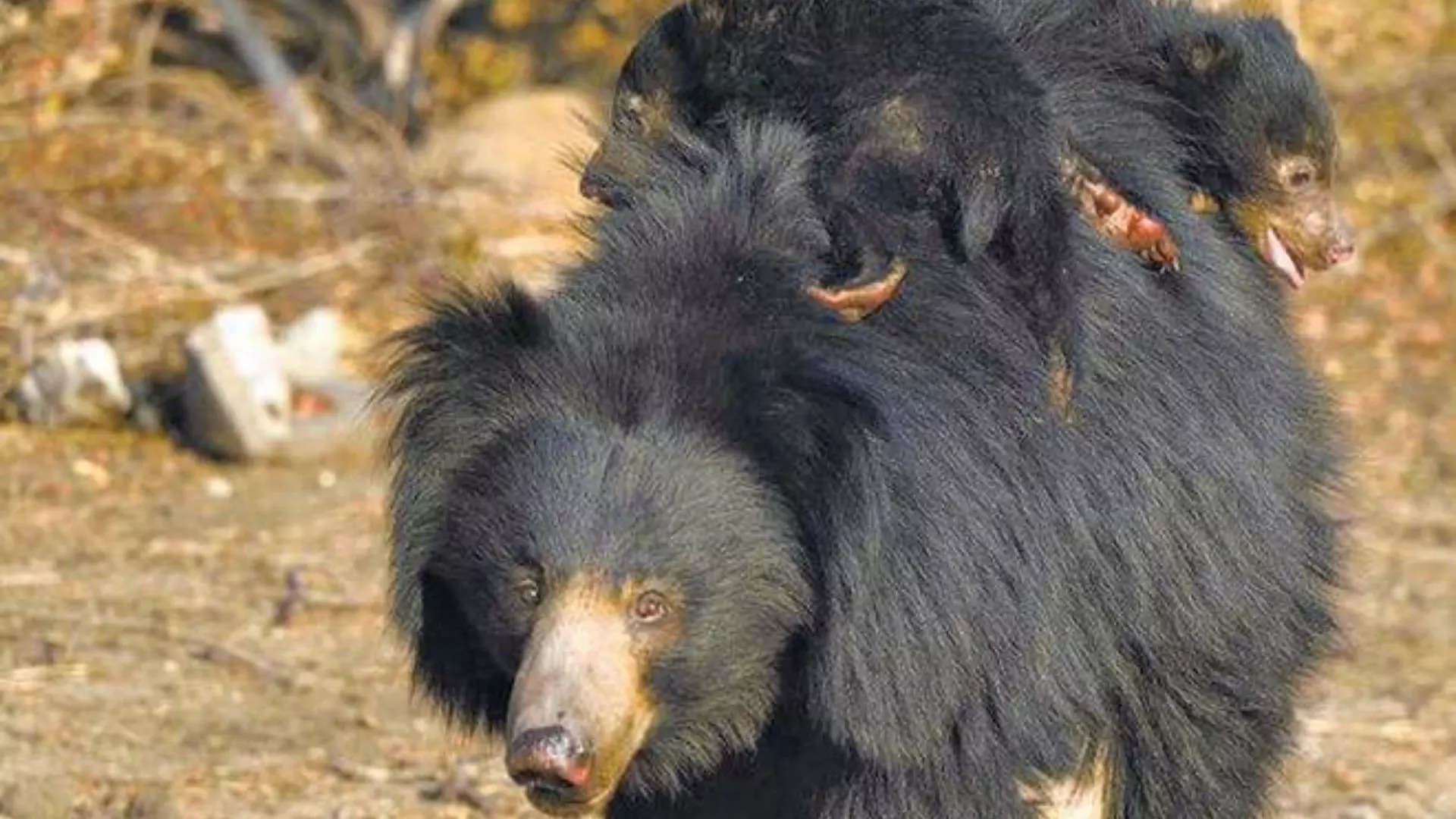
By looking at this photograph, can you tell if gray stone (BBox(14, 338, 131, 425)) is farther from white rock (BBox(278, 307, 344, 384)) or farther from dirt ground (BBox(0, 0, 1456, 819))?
white rock (BBox(278, 307, 344, 384))

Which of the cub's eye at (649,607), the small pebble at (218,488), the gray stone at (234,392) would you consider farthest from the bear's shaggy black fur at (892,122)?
the gray stone at (234,392)

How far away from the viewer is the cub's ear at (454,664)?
12.2 ft

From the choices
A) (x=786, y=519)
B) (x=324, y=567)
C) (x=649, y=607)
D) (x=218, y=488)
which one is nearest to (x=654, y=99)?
(x=786, y=519)

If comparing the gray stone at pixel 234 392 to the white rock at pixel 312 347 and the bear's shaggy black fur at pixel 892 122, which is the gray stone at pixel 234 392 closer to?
the white rock at pixel 312 347

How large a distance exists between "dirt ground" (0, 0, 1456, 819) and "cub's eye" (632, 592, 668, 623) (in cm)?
77

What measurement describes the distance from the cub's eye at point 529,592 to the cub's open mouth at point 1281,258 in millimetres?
1431

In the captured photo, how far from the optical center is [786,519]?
356 cm

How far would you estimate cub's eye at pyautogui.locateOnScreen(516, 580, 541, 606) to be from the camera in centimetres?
351

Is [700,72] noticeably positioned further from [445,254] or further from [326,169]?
[326,169]

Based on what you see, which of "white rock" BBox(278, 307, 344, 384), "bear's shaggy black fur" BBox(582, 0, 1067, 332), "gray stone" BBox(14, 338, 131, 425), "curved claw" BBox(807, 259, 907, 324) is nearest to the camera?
"curved claw" BBox(807, 259, 907, 324)

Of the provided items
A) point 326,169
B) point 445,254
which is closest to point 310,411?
point 445,254

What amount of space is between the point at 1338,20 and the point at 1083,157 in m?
7.15

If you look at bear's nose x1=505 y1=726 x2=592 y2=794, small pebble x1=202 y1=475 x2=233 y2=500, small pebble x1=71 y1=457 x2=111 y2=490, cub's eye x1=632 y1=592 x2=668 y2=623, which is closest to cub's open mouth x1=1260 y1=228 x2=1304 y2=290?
cub's eye x1=632 y1=592 x2=668 y2=623

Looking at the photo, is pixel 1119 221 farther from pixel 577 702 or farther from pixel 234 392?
pixel 234 392
